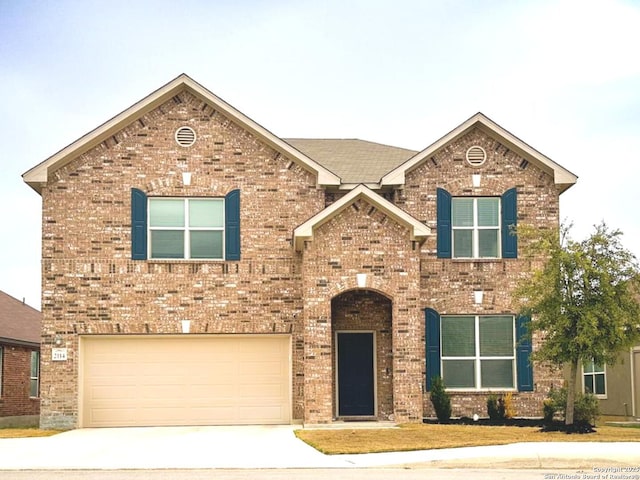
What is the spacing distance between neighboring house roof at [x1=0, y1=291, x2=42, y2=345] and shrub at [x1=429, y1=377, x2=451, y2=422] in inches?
507

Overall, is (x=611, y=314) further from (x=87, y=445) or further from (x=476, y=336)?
(x=87, y=445)


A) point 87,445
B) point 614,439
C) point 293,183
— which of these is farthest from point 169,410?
point 614,439

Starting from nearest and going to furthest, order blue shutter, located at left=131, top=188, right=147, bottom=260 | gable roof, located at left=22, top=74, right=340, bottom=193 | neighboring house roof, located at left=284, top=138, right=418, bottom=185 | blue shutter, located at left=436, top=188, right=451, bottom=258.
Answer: gable roof, located at left=22, top=74, right=340, bottom=193 < blue shutter, located at left=131, top=188, right=147, bottom=260 < blue shutter, located at left=436, top=188, right=451, bottom=258 < neighboring house roof, located at left=284, top=138, right=418, bottom=185

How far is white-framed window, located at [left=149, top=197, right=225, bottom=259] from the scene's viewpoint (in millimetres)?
23766

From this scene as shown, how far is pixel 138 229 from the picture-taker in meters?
23.6

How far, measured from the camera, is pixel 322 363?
72.8 feet

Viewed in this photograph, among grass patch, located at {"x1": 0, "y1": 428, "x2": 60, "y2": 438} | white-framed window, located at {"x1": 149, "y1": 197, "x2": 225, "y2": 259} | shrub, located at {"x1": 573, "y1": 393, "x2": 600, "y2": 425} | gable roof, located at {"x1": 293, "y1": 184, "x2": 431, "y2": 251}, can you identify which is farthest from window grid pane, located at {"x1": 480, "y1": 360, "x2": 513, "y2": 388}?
grass patch, located at {"x1": 0, "y1": 428, "x2": 60, "y2": 438}

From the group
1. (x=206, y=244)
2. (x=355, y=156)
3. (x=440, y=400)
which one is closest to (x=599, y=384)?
(x=440, y=400)

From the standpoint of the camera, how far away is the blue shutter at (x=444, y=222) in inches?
960

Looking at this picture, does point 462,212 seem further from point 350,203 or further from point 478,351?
point 350,203

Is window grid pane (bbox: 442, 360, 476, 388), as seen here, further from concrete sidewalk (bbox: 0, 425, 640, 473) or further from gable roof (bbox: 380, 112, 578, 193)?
concrete sidewalk (bbox: 0, 425, 640, 473)

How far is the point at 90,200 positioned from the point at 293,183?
4912 mm

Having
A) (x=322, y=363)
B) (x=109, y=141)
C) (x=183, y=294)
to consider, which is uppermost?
(x=109, y=141)

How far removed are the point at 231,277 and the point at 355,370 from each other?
382 cm
